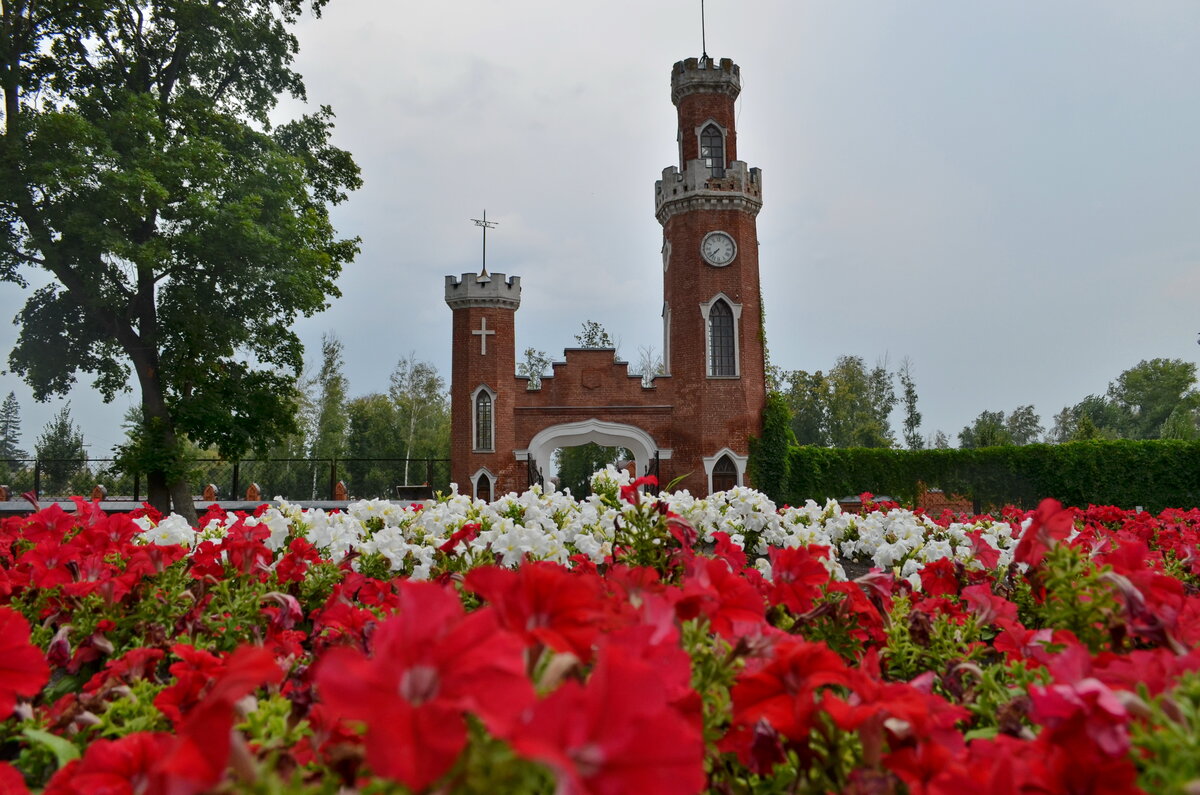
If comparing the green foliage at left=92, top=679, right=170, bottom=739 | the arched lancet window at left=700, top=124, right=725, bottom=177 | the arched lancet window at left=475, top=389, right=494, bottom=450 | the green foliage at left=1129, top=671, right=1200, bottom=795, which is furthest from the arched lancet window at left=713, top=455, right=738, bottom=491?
the green foliage at left=1129, top=671, right=1200, bottom=795

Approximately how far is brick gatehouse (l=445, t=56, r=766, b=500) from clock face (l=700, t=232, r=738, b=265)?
0.10ft

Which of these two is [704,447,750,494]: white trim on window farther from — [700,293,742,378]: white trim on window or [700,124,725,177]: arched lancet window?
[700,124,725,177]: arched lancet window

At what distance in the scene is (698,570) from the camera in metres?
1.10

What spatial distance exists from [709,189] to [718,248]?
1.74 m

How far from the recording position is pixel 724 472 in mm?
21016

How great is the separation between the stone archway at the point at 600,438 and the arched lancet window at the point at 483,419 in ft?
3.32

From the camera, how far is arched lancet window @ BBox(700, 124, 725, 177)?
2277 cm

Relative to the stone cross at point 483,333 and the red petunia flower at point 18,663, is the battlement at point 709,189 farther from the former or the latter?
the red petunia flower at point 18,663

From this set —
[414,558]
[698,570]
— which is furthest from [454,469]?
[698,570]

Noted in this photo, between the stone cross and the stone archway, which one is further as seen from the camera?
the stone cross

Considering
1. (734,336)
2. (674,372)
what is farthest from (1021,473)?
(674,372)

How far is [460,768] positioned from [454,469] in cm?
2216

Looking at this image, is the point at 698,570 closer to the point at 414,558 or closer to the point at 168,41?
the point at 414,558

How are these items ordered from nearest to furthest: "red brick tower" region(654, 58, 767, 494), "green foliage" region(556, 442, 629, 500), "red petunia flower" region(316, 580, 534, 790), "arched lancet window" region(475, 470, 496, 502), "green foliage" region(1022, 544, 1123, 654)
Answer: "red petunia flower" region(316, 580, 534, 790)
"green foliage" region(1022, 544, 1123, 654)
"red brick tower" region(654, 58, 767, 494)
"arched lancet window" region(475, 470, 496, 502)
"green foliage" region(556, 442, 629, 500)
